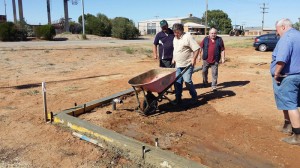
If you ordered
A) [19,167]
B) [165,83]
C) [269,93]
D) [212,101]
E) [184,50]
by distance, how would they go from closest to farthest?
[19,167]
[165,83]
[184,50]
[212,101]
[269,93]

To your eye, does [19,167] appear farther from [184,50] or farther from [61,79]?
[61,79]

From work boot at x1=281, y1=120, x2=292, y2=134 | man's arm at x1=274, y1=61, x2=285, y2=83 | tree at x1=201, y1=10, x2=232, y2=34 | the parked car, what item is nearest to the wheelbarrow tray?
man's arm at x1=274, y1=61, x2=285, y2=83

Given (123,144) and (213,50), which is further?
(213,50)

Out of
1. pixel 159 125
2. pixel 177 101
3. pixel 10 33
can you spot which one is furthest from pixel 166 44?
pixel 10 33

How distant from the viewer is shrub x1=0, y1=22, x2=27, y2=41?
32156 millimetres

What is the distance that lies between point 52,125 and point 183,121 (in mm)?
2376

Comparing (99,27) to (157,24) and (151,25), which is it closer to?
(157,24)

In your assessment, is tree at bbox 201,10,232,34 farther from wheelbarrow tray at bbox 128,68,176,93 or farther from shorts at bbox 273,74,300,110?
shorts at bbox 273,74,300,110

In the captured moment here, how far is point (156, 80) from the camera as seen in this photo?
563 cm

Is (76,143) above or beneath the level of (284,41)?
beneath

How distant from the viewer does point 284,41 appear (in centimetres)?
425

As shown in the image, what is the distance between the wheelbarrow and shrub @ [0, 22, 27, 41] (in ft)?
99.6

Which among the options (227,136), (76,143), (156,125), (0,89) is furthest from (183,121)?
(0,89)

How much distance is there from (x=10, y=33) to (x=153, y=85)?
3145 cm
